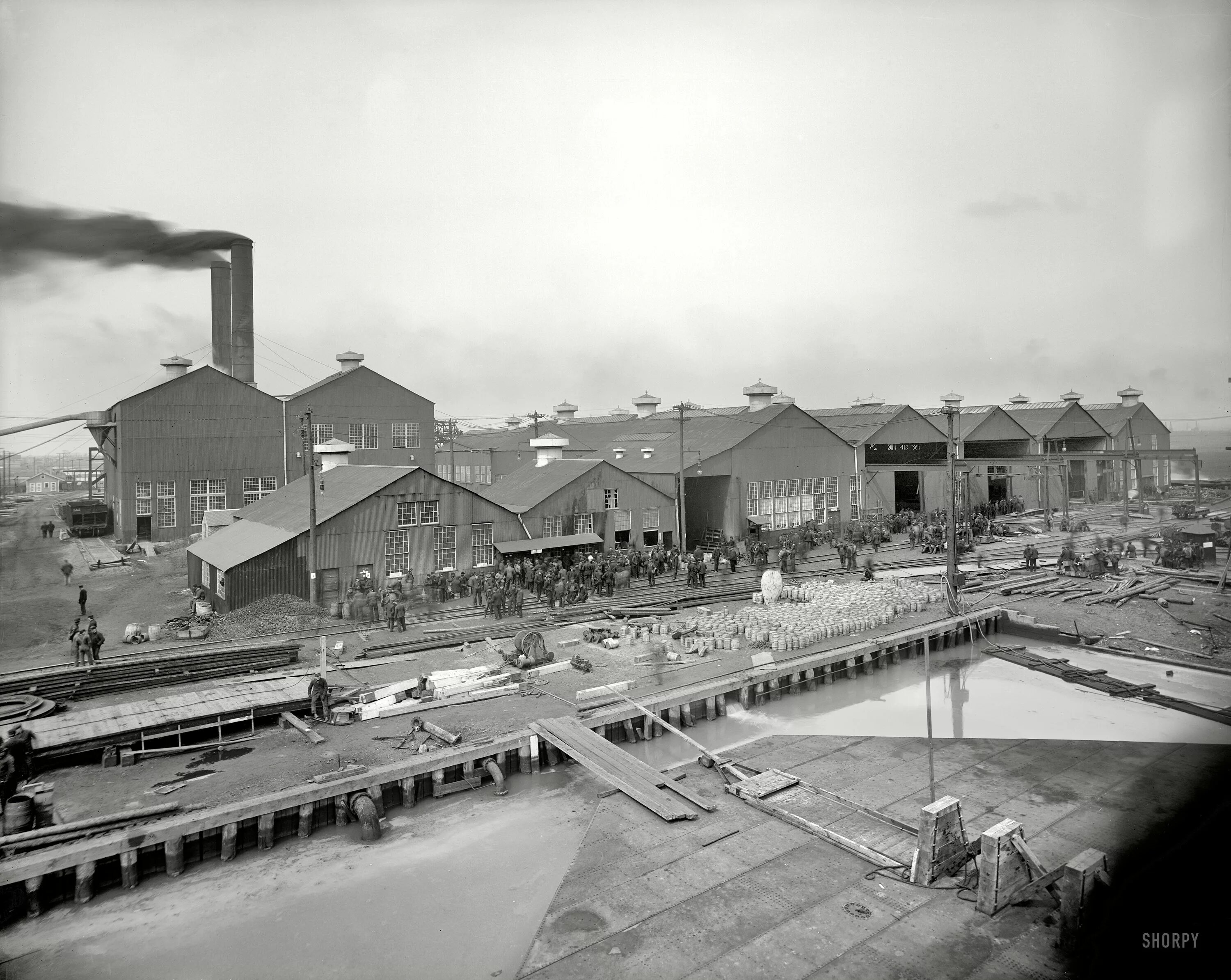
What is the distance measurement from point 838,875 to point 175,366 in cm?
4635

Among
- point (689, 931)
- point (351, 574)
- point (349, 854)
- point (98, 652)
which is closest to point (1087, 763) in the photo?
point (689, 931)

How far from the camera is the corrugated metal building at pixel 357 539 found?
26.8 m

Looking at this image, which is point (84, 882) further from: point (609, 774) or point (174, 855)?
point (609, 774)

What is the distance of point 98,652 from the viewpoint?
2158 centimetres

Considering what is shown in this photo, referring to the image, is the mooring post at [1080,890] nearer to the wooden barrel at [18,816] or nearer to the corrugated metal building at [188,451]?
the wooden barrel at [18,816]

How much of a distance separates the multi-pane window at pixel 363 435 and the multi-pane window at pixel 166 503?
33.8 ft

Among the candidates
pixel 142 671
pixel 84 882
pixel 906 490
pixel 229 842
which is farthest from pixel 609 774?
A: pixel 906 490

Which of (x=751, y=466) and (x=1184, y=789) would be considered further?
(x=751, y=466)

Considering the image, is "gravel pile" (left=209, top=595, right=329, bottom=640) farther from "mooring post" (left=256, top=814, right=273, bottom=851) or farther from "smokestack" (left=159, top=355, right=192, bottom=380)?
"smokestack" (left=159, top=355, right=192, bottom=380)

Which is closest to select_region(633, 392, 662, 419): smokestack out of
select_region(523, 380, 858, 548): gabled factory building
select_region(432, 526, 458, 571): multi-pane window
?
select_region(523, 380, 858, 548): gabled factory building

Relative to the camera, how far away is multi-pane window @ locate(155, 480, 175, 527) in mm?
42531

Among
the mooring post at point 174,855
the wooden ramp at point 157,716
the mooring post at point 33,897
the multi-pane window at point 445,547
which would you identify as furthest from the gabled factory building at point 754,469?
the mooring post at point 33,897

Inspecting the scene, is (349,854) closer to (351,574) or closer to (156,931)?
(156,931)

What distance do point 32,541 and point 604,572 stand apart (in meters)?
37.5
